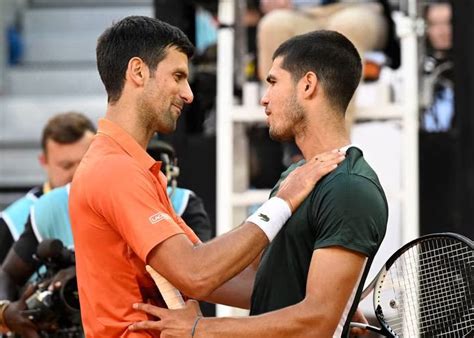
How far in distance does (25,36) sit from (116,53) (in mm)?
7227

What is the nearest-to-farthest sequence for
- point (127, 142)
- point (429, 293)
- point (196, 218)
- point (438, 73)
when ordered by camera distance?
point (127, 142) < point (429, 293) < point (196, 218) < point (438, 73)

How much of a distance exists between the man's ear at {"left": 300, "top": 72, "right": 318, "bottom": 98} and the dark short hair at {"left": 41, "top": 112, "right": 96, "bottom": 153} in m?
2.42

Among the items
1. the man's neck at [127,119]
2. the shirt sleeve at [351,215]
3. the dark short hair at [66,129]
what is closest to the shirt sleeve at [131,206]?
the man's neck at [127,119]

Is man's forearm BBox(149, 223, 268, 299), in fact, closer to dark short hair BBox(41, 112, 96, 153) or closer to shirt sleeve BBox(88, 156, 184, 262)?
shirt sleeve BBox(88, 156, 184, 262)

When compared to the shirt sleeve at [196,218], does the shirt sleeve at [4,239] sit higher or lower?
lower

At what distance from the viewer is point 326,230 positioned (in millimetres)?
3592

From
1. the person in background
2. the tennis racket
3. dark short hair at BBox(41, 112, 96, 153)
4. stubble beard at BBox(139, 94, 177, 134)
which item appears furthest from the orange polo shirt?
dark short hair at BBox(41, 112, 96, 153)

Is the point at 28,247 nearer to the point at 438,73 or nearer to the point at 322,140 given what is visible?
the point at 322,140

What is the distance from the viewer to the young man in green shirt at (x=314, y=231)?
140 inches

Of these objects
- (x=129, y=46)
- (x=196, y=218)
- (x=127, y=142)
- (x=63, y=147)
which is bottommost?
(x=196, y=218)

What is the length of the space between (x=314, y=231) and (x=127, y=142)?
1.91 ft

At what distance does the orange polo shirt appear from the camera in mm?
3594

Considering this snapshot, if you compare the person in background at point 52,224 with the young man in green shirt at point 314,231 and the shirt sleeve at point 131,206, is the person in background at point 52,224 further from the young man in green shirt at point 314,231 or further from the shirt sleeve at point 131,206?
the shirt sleeve at point 131,206

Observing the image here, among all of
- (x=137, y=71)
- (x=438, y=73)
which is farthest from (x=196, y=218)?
(x=438, y=73)
